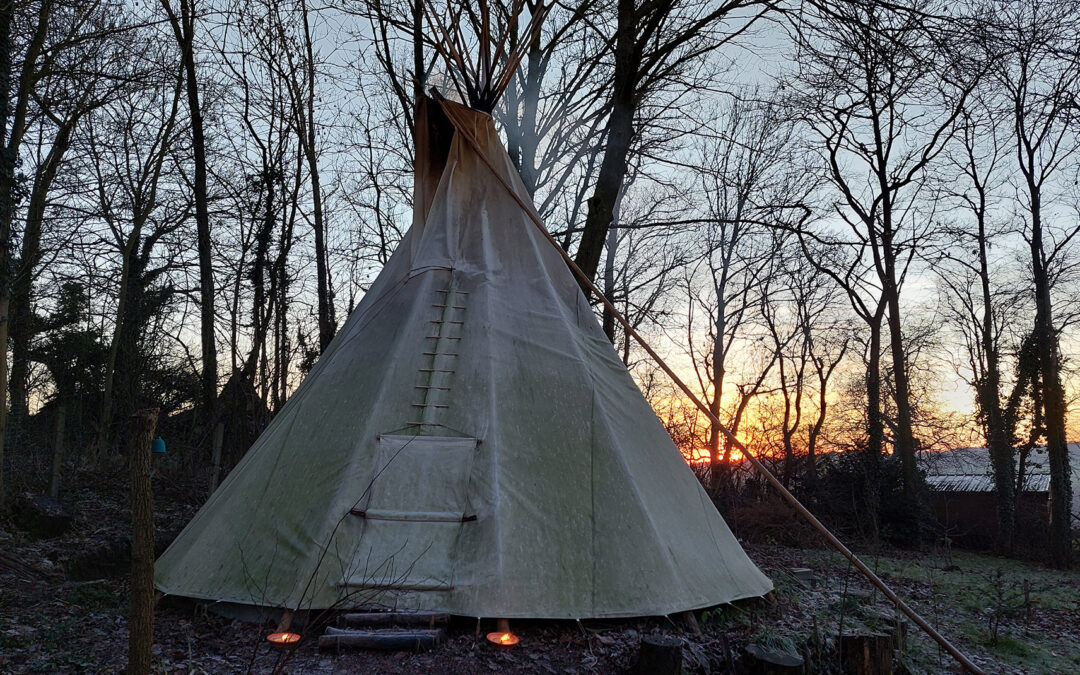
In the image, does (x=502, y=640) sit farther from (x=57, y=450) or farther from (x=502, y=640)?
(x=57, y=450)

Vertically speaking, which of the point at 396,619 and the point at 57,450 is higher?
the point at 57,450

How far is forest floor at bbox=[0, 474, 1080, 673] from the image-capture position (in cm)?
373

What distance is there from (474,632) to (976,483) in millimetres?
17947

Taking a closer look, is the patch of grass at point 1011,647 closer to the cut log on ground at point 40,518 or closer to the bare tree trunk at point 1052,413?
the cut log on ground at point 40,518

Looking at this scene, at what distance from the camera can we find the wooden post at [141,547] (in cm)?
254

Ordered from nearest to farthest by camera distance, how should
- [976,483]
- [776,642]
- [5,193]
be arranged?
[776,642]
[5,193]
[976,483]

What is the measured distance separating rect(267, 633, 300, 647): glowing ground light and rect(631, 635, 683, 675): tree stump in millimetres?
1867

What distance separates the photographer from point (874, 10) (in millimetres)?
6520

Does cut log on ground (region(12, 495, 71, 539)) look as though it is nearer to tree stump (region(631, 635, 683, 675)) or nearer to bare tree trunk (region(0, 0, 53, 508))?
bare tree trunk (region(0, 0, 53, 508))

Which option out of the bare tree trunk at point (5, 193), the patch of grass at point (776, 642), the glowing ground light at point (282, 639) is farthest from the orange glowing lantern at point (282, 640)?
the bare tree trunk at point (5, 193)

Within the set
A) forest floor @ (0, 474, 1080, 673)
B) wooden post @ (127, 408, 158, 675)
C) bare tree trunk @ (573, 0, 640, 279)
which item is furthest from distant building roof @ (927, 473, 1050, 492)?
wooden post @ (127, 408, 158, 675)

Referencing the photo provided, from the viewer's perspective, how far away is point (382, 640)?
3.81 metres

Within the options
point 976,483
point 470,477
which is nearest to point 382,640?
point 470,477

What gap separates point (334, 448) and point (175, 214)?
11829mm
